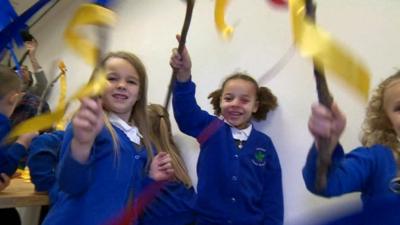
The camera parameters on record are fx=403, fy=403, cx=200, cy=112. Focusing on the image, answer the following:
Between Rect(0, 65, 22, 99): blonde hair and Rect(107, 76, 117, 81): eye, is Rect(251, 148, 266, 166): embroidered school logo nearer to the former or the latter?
Rect(107, 76, 117, 81): eye

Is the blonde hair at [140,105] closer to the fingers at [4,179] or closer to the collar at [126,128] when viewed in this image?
the collar at [126,128]

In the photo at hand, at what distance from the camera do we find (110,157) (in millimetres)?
807

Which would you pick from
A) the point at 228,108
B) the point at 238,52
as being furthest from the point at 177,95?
the point at 238,52

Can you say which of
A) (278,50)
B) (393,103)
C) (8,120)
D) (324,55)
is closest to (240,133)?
(278,50)

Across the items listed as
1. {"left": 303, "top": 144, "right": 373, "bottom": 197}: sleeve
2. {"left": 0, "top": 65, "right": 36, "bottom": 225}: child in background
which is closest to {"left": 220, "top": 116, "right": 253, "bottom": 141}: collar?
{"left": 303, "top": 144, "right": 373, "bottom": 197}: sleeve

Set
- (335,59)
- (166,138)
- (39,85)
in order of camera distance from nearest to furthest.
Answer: (335,59), (166,138), (39,85)

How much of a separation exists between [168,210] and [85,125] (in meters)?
0.65

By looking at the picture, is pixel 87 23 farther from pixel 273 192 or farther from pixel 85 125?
pixel 273 192

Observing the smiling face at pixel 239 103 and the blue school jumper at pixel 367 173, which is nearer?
the blue school jumper at pixel 367 173

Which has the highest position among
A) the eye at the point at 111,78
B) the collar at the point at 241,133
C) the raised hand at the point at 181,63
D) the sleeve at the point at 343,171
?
the raised hand at the point at 181,63

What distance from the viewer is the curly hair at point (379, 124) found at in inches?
29.6

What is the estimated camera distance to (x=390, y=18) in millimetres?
928

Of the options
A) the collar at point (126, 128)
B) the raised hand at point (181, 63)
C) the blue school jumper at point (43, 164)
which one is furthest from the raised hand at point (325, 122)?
the blue school jumper at point (43, 164)

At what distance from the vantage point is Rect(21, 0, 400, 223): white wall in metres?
0.95
